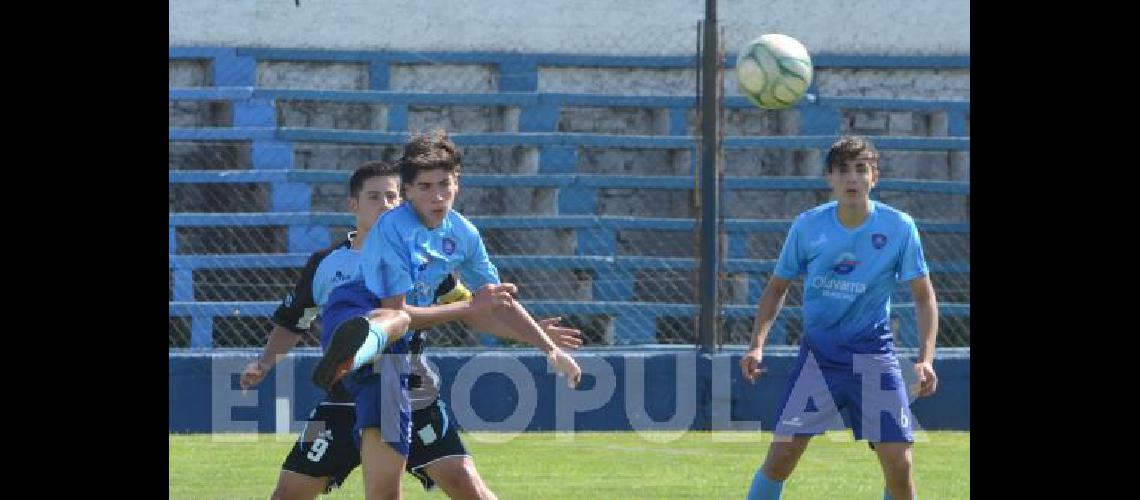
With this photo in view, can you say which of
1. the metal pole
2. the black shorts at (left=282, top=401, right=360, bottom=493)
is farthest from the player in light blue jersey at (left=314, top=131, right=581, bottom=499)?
the metal pole

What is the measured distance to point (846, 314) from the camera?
9.06 m

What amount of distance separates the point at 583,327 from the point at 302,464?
877 centimetres

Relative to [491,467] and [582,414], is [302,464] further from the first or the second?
[582,414]

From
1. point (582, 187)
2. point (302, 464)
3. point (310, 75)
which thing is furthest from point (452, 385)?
point (302, 464)

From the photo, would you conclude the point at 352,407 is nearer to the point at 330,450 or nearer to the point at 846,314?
the point at 330,450

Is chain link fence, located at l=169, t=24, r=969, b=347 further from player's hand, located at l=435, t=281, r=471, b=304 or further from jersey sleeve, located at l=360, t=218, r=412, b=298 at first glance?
jersey sleeve, located at l=360, t=218, r=412, b=298

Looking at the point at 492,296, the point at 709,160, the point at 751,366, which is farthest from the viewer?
the point at 709,160

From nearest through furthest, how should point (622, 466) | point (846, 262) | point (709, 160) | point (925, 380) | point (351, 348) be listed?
point (351, 348), point (925, 380), point (846, 262), point (622, 466), point (709, 160)

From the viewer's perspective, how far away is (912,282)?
9086 mm

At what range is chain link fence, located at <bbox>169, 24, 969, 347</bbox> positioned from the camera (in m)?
16.8

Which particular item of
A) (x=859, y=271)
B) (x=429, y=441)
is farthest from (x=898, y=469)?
(x=429, y=441)

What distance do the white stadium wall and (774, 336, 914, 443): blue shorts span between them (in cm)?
1013

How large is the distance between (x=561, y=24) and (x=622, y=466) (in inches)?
316

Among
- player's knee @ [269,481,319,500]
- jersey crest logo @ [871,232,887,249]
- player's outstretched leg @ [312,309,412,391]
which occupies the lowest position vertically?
player's knee @ [269,481,319,500]
